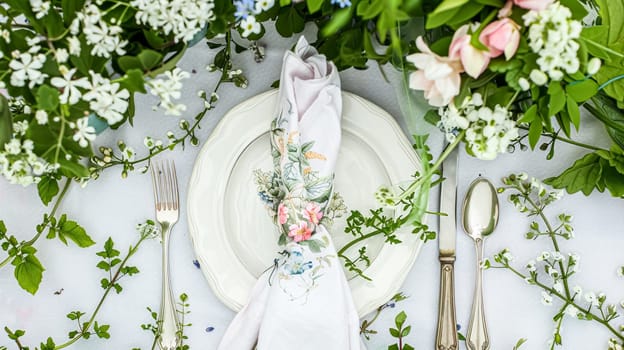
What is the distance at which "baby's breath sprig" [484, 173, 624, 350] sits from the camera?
666mm

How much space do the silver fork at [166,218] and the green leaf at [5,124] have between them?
20 cm

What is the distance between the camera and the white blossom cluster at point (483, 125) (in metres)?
0.50

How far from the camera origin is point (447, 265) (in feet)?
2.19

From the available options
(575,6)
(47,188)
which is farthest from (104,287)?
(575,6)

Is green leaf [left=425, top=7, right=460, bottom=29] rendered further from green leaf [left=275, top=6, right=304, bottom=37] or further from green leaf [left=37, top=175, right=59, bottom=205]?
green leaf [left=37, top=175, right=59, bottom=205]

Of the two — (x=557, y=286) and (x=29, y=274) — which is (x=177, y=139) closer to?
(x=29, y=274)

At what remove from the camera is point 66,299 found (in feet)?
2.35

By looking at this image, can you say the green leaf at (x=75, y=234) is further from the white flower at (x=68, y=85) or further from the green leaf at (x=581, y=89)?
the green leaf at (x=581, y=89)

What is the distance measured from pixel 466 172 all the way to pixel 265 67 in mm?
258

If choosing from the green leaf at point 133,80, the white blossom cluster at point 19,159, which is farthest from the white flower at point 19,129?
the green leaf at point 133,80

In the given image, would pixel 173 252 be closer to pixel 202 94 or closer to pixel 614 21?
pixel 202 94

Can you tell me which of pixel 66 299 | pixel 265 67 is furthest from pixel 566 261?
pixel 66 299

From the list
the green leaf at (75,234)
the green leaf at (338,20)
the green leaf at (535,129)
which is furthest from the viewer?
the green leaf at (75,234)

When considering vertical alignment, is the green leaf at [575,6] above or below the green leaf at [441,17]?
above
